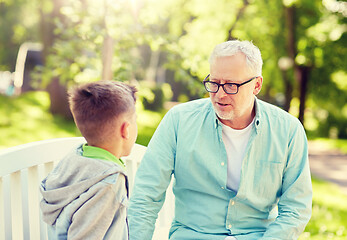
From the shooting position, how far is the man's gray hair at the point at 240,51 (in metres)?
2.51

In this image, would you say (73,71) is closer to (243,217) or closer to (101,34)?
(101,34)

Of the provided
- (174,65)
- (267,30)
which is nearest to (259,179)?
(174,65)

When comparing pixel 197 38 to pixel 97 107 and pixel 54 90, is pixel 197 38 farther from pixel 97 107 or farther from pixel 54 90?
pixel 97 107

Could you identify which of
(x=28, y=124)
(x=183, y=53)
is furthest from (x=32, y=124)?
(x=183, y=53)

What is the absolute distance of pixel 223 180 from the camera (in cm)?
252

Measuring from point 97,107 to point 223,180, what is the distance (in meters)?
1.03

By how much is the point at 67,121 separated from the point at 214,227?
9310 millimetres

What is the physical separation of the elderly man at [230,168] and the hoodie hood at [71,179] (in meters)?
0.72

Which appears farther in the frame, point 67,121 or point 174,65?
point 67,121

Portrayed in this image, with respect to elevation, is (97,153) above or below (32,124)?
above

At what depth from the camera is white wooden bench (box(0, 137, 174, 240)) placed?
2.24 m

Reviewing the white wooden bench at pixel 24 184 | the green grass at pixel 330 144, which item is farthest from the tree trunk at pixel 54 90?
the green grass at pixel 330 144

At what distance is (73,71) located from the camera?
18.6 feet

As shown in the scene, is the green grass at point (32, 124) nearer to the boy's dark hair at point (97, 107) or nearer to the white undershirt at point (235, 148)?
the white undershirt at point (235, 148)
